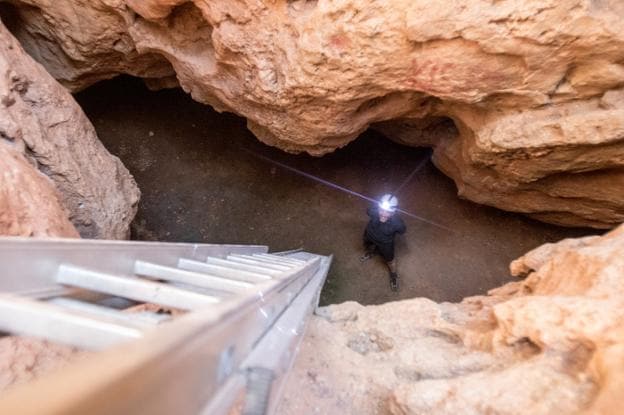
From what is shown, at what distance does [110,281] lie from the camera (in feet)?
3.81

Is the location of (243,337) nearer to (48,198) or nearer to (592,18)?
(48,198)

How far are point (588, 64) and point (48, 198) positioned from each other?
10.4ft

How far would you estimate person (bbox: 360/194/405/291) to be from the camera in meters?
4.24

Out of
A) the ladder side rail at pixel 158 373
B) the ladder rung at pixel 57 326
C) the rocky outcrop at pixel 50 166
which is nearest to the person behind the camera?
the ladder side rail at pixel 158 373

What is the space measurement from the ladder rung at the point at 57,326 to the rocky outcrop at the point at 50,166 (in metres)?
1.25

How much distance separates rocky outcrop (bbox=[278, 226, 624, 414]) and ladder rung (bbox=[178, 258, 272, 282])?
20.0 inches

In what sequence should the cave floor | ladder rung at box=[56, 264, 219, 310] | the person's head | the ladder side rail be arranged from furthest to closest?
the cave floor → the person's head → ladder rung at box=[56, 264, 219, 310] → the ladder side rail

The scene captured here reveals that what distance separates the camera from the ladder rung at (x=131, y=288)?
1118 millimetres

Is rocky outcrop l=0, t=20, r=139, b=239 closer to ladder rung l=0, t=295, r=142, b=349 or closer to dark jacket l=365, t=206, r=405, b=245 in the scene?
ladder rung l=0, t=295, r=142, b=349

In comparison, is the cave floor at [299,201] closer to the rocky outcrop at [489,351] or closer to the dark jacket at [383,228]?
the dark jacket at [383,228]

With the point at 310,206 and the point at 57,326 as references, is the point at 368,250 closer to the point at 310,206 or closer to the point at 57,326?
the point at 310,206

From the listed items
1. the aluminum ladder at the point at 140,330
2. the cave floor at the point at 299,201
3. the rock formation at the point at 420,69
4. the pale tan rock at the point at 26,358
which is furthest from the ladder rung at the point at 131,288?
the cave floor at the point at 299,201

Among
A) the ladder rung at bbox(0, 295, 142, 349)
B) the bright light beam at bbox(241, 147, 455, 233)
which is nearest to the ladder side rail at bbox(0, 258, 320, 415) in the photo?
the ladder rung at bbox(0, 295, 142, 349)

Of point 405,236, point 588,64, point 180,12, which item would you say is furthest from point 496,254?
point 180,12
